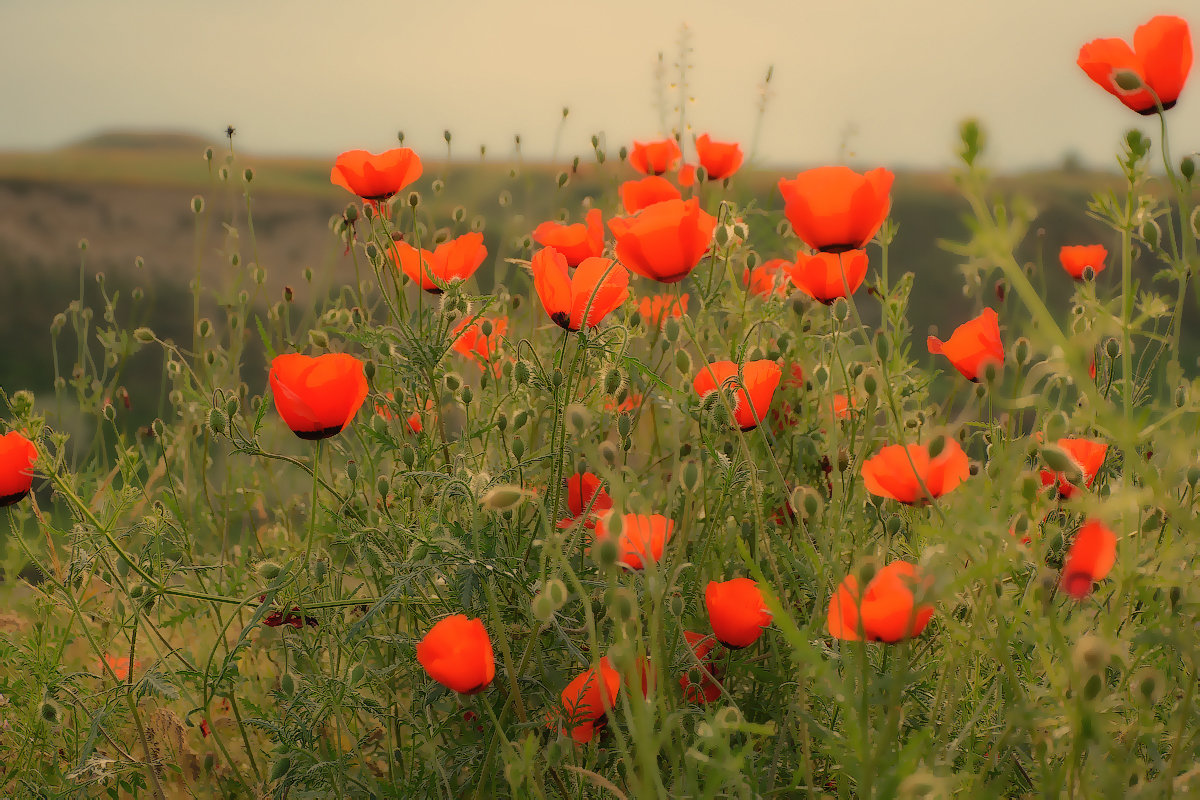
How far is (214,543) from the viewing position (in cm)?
256

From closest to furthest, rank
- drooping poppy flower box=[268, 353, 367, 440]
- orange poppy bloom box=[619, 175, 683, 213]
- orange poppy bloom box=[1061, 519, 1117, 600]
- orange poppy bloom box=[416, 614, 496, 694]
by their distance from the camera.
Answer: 1. orange poppy bloom box=[1061, 519, 1117, 600]
2. orange poppy bloom box=[416, 614, 496, 694]
3. drooping poppy flower box=[268, 353, 367, 440]
4. orange poppy bloom box=[619, 175, 683, 213]

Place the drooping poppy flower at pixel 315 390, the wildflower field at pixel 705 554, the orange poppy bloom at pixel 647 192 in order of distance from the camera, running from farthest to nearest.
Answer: the orange poppy bloom at pixel 647 192
the drooping poppy flower at pixel 315 390
the wildflower field at pixel 705 554

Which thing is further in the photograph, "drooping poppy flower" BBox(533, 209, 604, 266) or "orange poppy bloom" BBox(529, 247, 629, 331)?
"drooping poppy flower" BBox(533, 209, 604, 266)

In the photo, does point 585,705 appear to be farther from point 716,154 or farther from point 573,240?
→ point 716,154

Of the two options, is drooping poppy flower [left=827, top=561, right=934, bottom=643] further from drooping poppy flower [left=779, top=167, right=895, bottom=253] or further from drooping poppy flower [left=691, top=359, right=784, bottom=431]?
drooping poppy flower [left=779, top=167, right=895, bottom=253]

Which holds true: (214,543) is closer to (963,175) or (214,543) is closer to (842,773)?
(842,773)

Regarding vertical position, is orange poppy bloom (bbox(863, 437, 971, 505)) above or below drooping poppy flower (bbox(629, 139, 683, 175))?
below

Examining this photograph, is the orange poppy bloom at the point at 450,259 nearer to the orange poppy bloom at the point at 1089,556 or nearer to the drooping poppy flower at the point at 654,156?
the drooping poppy flower at the point at 654,156

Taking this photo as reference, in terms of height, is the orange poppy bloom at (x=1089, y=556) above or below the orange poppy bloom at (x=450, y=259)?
below

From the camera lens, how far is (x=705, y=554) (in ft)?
5.34

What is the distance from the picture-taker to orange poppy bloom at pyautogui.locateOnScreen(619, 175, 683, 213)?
6.30ft

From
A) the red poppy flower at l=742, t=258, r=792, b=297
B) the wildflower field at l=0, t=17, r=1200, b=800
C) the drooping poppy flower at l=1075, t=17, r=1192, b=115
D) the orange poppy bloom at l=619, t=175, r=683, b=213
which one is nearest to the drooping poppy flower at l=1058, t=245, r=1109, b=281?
the wildflower field at l=0, t=17, r=1200, b=800

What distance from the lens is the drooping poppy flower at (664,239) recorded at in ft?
4.66

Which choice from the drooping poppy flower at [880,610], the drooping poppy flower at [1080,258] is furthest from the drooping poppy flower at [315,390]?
the drooping poppy flower at [1080,258]
